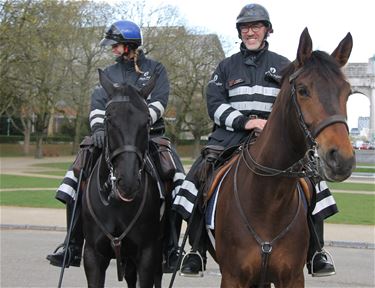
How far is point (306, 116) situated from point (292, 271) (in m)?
1.46

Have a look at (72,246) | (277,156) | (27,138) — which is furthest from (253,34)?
(27,138)

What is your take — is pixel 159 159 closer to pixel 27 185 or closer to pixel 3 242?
pixel 3 242

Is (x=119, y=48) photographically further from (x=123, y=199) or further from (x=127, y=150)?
(x=123, y=199)

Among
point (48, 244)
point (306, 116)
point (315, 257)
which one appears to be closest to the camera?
point (306, 116)

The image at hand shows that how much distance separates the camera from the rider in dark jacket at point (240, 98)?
550 cm

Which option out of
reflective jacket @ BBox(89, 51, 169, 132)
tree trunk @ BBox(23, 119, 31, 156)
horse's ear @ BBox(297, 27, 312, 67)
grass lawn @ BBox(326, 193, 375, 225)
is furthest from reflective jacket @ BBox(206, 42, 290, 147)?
tree trunk @ BBox(23, 119, 31, 156)

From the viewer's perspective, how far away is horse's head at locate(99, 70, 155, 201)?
486 centimetres

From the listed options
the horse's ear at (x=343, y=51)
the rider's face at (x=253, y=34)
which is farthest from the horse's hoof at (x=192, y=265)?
the horse's ear at (x=343, y=51)

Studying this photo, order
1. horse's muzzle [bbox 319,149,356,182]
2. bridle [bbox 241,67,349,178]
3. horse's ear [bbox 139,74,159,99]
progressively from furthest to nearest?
horse's ear [bbox 139,74,159,99] → bridle [bbox 241,67,349,178] → horse's muzzle [bbox 319,149,356,182]

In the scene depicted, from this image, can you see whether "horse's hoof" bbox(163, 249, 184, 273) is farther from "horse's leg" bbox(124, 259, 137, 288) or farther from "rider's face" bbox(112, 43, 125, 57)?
"rider's face" bbox(112, 43, 125, 57)

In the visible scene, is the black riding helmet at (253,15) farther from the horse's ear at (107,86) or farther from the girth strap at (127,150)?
the girth strap at (127,150)

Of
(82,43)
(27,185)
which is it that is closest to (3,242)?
(27,185)

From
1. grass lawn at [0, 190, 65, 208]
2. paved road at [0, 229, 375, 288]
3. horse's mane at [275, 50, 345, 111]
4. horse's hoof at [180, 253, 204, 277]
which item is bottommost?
grass lawn at [0, 190, 65, 208]

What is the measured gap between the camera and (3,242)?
1217 centimetres
